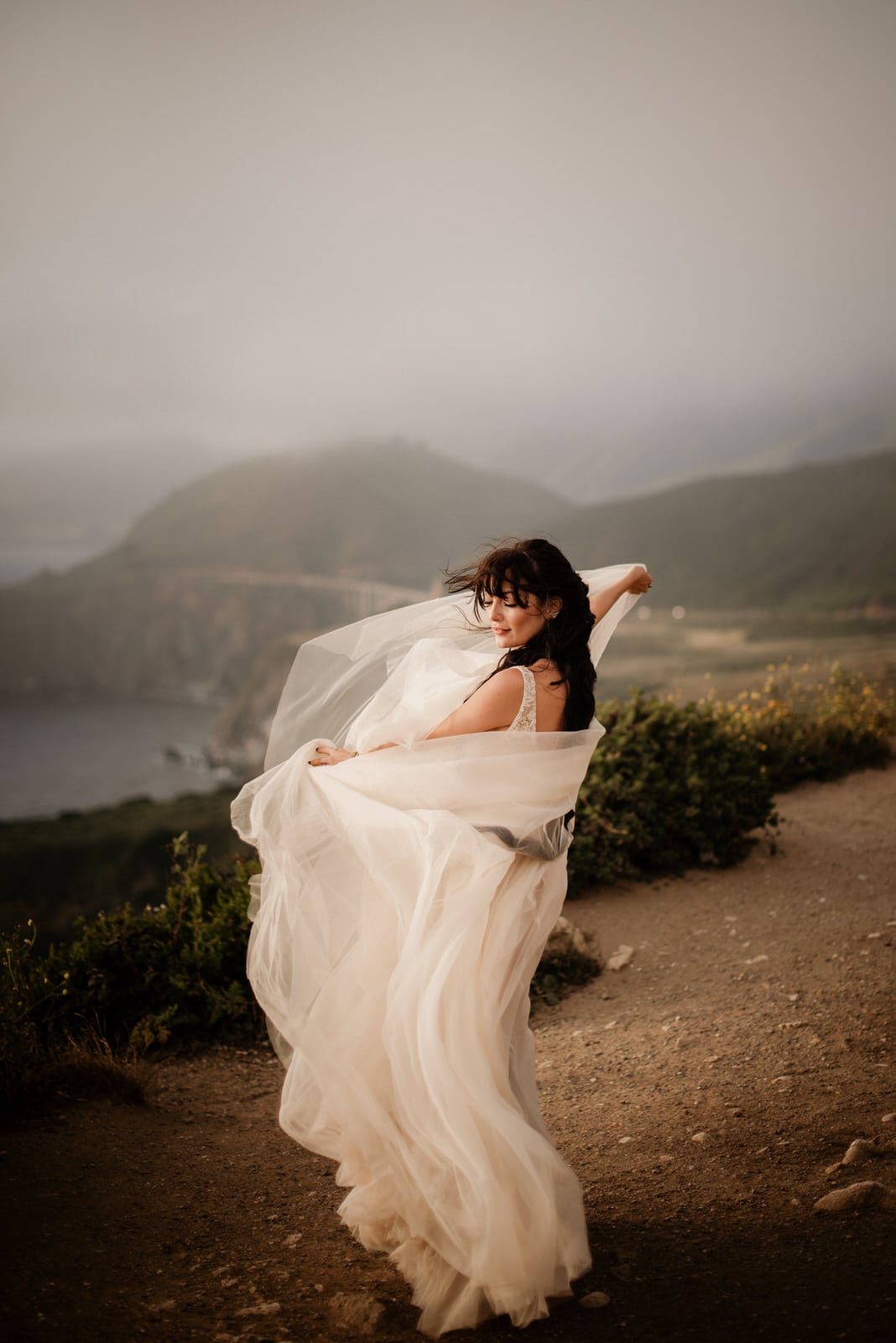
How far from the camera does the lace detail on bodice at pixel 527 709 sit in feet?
8.95

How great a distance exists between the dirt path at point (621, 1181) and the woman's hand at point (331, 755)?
4.91ft

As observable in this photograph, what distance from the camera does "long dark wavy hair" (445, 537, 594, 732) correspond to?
9.00 feet

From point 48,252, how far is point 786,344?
35062mm

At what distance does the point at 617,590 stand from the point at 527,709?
0.89 metres

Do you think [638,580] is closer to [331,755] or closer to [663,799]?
[331,755]

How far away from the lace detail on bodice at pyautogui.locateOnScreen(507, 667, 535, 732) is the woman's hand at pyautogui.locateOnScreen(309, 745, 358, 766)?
1.83ft

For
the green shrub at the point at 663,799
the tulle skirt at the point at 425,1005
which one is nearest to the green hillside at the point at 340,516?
the green shrub at the point at 663,799

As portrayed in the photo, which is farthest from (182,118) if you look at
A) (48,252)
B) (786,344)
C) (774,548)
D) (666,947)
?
(666,947)

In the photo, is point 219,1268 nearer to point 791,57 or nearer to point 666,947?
point 666,947

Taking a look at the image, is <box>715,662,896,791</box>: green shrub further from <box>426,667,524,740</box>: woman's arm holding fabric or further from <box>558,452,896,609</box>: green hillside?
<box>558,452,896,609</box>: green hillside

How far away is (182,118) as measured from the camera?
37.5 m

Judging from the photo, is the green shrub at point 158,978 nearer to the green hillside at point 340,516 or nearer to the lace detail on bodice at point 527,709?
the lace detail on bodice at point 527,709

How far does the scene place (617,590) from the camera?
3428mm

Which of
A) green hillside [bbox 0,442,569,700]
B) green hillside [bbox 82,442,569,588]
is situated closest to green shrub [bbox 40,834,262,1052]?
green hillside [bbox 82,442,569,588]
